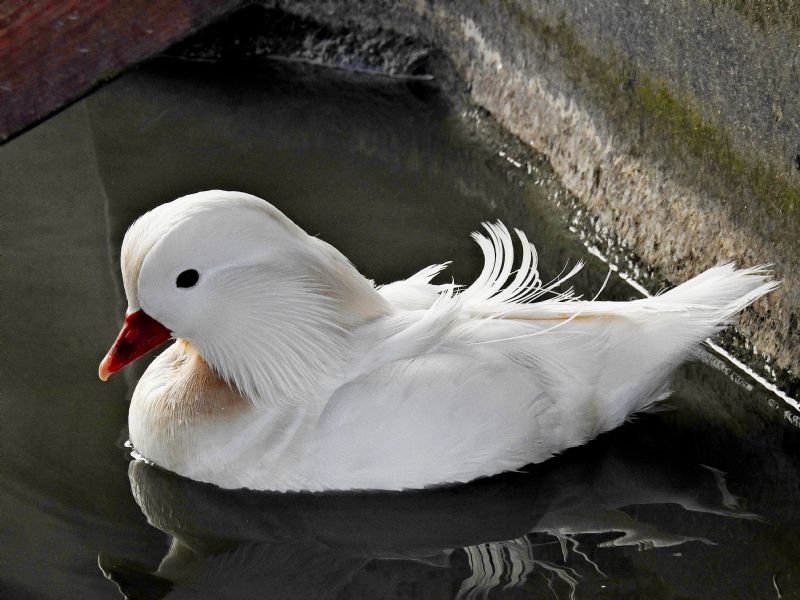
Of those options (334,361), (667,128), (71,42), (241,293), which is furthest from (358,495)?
(667,128)

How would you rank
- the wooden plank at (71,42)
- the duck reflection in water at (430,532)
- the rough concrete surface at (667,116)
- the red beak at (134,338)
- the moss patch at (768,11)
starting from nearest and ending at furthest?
1. the wooden plank at (71,42)
2. the duck reflection in water at (430,532)
3. the red beak at (134,338)
4. the moss patch at (768,11)
5. the rough concrete surface at (667,116)

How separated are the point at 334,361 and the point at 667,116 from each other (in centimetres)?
175

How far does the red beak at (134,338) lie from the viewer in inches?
119

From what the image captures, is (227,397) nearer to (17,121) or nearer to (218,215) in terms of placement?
(218,215)

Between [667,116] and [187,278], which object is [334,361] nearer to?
[187,278]

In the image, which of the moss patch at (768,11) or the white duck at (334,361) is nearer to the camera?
the white duck at (334,361)

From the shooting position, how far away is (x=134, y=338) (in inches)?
119

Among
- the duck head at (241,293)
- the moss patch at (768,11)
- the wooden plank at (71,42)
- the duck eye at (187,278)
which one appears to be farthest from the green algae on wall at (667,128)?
the wooden plank at (71,42)

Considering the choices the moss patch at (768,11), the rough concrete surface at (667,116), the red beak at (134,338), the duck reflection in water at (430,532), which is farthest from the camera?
the rough concrete surface at (667,116)

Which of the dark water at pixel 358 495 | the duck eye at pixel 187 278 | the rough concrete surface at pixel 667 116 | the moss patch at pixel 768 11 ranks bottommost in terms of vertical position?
the dark water at pixel 358 495

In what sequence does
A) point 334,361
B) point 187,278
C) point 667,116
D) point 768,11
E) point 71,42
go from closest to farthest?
point 71,42
point 187,278
point 334,361
point 768,11
point 667,116

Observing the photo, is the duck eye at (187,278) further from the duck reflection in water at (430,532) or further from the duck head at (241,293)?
the duck reflection in water at (430,532)

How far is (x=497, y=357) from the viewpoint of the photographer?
3.12 m

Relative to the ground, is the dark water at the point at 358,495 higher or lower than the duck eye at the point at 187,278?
lower
